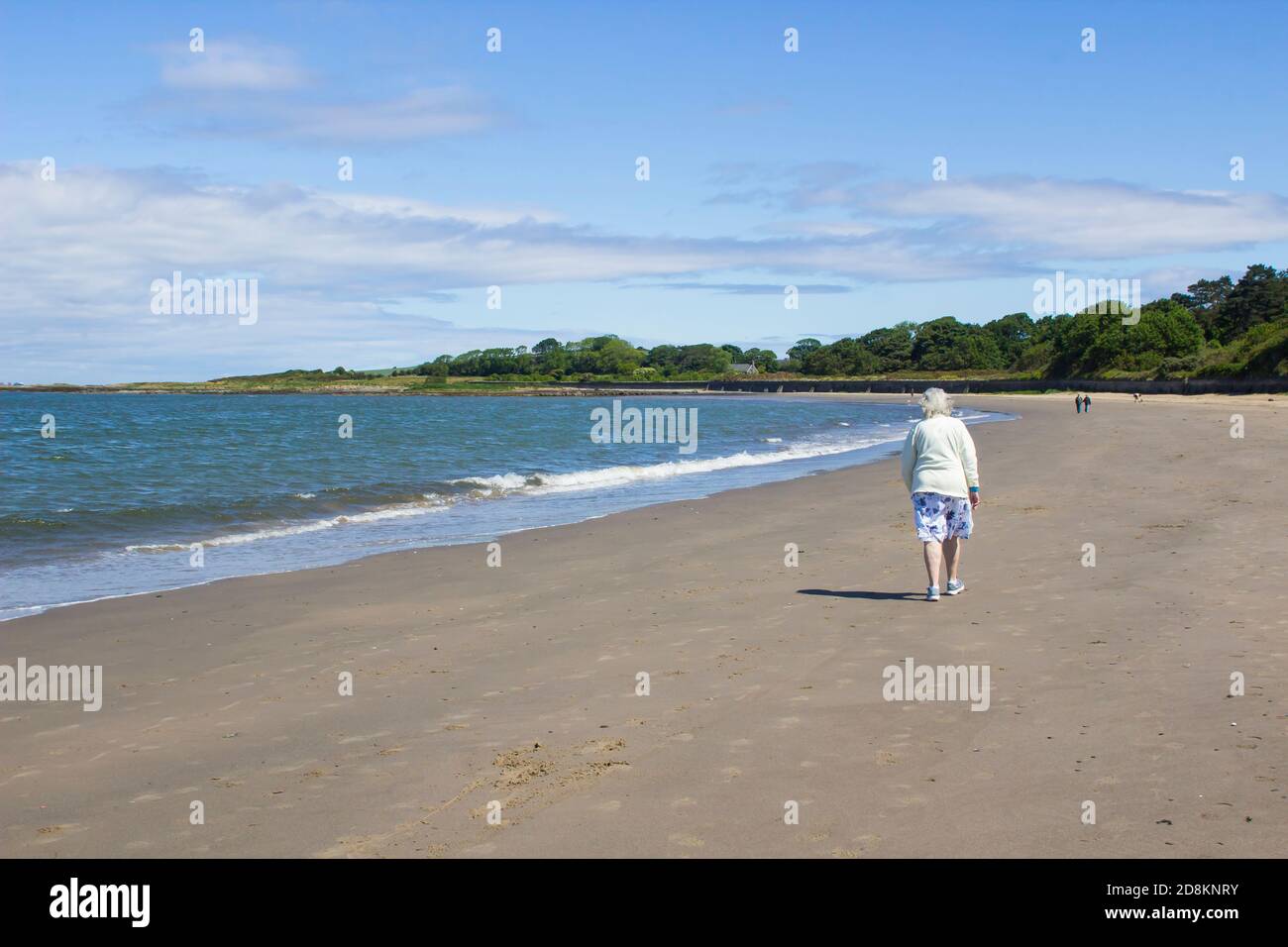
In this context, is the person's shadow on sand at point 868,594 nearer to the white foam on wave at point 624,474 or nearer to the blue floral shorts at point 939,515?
the blue floral shorts at point 939,515

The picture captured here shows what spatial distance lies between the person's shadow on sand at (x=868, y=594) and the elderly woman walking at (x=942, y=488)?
0.72 feet

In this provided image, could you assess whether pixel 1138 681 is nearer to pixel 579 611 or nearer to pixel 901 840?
pixel 901 840

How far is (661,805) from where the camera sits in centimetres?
480

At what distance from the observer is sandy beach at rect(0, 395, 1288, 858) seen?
15.0 ft

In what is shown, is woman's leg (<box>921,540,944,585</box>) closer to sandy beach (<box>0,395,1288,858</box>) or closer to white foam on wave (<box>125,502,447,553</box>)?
sandy beach (<box>0,395,1288,858</box>)

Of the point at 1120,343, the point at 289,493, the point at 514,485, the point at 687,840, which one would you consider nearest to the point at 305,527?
the point at 289,493

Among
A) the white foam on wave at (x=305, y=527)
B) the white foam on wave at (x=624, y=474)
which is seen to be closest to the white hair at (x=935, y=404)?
the white foam on wave at (x=305, y=527)

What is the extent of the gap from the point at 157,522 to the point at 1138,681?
1486cm

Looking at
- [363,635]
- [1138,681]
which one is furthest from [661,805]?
[363,635]

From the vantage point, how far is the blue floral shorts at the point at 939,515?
31.2ft

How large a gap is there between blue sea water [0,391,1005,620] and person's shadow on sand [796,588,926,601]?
622 centimetres

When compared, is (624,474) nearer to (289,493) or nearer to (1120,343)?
(289,493)

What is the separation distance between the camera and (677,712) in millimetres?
6297

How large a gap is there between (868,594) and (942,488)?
120cm
